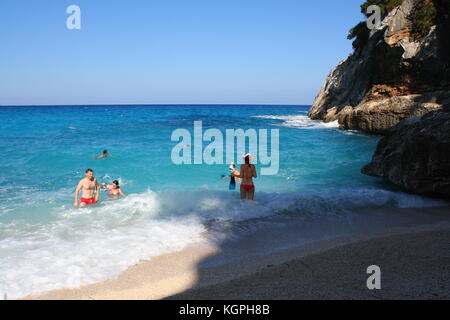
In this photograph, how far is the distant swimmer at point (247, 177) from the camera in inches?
340

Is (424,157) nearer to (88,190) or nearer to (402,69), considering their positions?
(88,190)

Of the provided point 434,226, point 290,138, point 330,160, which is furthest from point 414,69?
point 434,226

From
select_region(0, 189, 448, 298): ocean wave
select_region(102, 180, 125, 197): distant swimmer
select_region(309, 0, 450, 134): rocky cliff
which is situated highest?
select_region(309, 0, 450, 134): rocky cliff

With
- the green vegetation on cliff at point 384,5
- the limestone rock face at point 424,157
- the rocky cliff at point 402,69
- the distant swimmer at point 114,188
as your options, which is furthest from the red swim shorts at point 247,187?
the green vegetation on cliff at point 384,5

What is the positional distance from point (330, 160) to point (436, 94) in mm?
9643

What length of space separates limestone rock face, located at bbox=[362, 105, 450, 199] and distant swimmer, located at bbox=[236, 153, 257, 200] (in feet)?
13.5

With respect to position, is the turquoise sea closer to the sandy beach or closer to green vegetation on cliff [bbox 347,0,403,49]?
the sandy beach

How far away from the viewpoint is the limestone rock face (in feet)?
25.2

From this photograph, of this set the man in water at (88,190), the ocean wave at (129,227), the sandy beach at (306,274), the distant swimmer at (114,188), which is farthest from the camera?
the distant swimmer at (114,188)

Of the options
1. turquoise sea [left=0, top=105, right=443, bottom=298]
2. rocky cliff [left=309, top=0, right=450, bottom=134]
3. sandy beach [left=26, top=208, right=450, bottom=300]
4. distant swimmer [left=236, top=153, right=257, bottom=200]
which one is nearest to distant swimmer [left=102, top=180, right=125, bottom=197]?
turquoise sea [left=0, top=105, right=443, bottom=298]

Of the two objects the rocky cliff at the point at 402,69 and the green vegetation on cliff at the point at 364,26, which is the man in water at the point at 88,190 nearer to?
the rocky cliff at the point at 402,69

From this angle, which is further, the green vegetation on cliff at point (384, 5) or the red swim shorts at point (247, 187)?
the green vegetation on cliff at point (384, 5)

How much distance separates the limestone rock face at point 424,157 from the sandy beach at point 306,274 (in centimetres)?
254

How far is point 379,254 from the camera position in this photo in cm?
489
